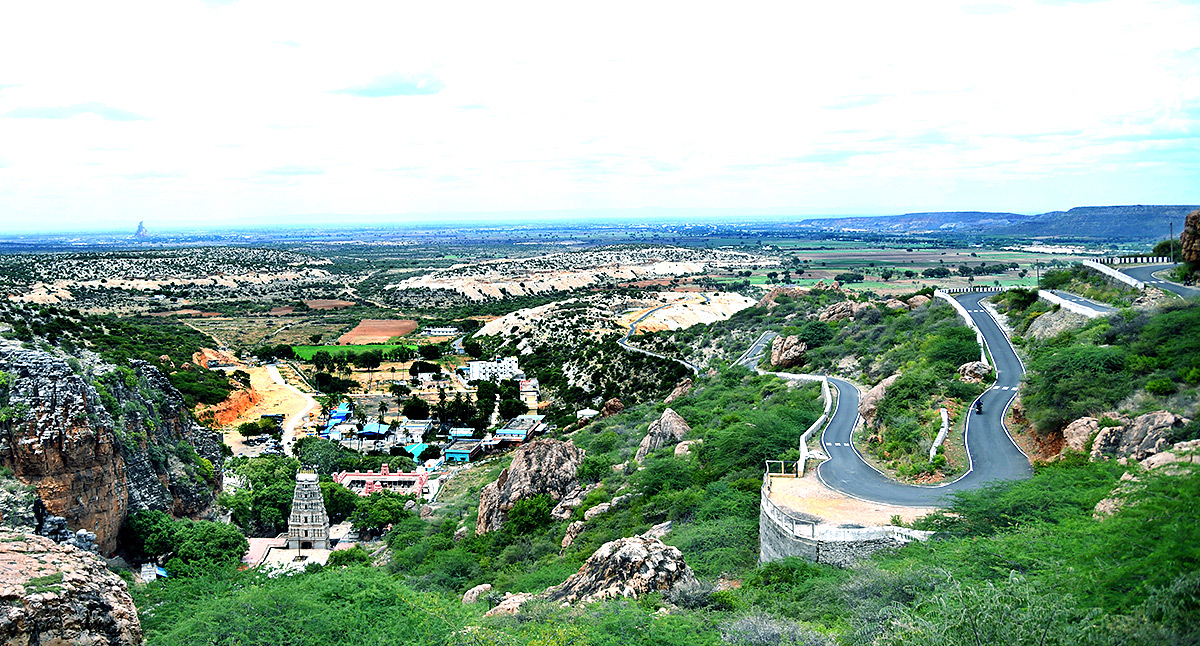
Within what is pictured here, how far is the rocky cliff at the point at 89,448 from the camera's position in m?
22.0

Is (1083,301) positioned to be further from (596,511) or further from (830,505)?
(596,511)

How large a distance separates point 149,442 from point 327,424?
23.0 meters

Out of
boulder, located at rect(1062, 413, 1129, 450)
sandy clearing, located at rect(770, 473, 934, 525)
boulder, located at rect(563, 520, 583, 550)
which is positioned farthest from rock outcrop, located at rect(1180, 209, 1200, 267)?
boulder, located at rect(563, 520, 583, 550)

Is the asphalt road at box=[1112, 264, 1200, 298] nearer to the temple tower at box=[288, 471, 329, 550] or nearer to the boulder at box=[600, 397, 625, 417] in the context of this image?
the boulder at box=[600, 397, 625, 417]

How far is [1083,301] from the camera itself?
33.6 m

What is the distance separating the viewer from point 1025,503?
15.5 meters

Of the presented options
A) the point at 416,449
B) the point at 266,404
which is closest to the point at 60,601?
the point at 416,449

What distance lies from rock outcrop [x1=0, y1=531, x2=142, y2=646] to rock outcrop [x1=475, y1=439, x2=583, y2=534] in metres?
11.5

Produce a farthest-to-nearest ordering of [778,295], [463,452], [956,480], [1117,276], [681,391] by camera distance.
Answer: [778,295] → [463,452] → [681,391] → [1117,276] → [956,480]

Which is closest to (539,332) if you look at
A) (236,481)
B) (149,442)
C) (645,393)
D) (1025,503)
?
(645,393)

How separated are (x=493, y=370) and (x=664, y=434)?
3798cm

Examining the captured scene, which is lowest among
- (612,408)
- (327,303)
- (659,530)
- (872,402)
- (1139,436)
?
(327,303)

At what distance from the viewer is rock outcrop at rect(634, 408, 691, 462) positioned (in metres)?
29.3

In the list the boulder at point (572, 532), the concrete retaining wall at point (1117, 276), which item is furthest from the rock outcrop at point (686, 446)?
the concrete retaining wall at point (1117, 276)
